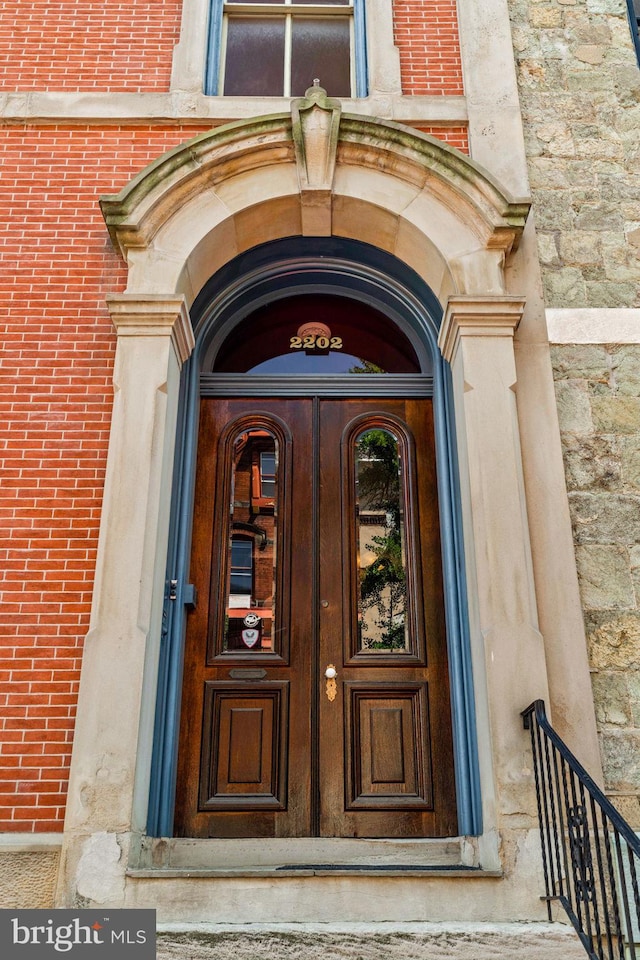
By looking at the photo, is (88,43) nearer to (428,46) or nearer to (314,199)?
(314,199)

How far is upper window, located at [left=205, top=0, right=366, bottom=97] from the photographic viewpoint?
6.94m

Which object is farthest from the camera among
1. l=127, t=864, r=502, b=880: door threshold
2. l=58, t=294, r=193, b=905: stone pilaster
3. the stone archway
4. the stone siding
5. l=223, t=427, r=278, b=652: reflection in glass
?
l=223, t=427, r=278, b=652: reflection in glass

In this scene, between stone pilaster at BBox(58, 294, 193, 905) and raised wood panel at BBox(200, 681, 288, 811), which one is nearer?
stone pilaster at BBox(58, 294, 193, 905)

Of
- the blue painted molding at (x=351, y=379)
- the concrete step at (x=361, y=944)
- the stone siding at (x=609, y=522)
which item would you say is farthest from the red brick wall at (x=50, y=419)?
the stone siding at (x=609, y=522)

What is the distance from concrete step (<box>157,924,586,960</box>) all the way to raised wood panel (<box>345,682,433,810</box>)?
1581 mm

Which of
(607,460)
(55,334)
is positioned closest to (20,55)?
(55,334)

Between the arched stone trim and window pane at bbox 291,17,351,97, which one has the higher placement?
window pane at bbox 291,17,351,97

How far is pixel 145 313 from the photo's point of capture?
5.61 m

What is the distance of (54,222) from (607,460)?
405cm

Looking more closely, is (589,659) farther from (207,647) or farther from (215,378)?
(215,378)

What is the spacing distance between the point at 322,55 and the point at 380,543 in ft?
13.0

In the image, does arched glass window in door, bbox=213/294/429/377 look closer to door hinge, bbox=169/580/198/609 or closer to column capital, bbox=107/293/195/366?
column capital, bbox=107/293/195/366

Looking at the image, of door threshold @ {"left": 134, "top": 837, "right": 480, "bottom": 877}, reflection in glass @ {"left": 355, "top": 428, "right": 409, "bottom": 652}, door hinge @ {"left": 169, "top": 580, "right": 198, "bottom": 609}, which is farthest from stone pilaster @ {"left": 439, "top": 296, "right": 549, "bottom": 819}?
door hinge @ {"left": 169, "top": 580, "right": 198, "bottom": 609}

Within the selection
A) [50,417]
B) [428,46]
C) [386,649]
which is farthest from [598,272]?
[50,417]
